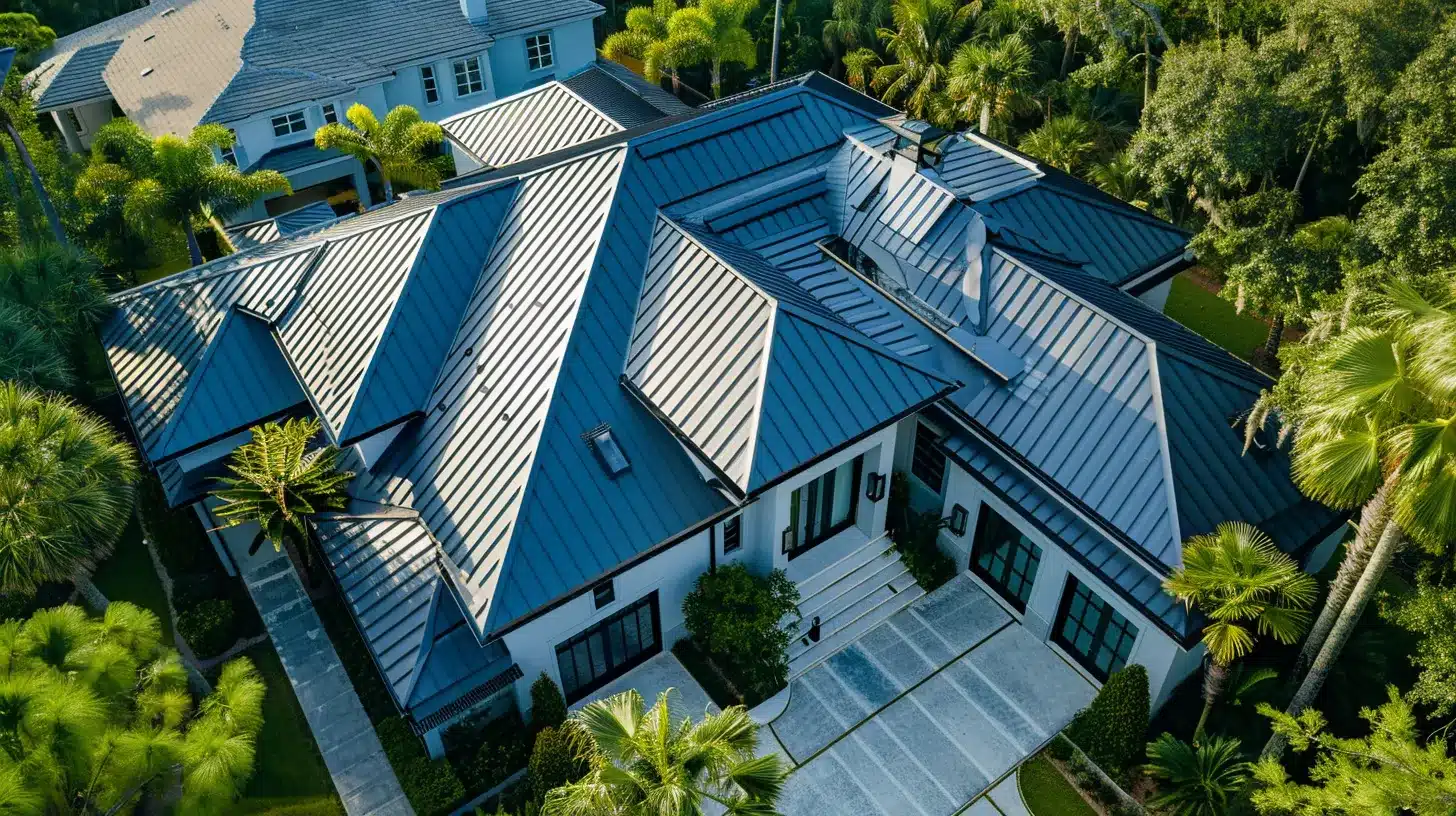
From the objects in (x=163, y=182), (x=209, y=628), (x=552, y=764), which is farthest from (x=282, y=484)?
(x=163, y=182)

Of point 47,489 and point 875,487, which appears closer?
point 47,489

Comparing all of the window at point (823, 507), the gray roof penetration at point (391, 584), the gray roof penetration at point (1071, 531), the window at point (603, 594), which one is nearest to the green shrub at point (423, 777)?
the gray roof penetration at point (391, 584)

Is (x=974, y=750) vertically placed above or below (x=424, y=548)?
below

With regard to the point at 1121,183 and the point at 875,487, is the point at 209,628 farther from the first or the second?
the point at 1121,183

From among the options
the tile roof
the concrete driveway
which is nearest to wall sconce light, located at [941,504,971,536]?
the concrete driveway

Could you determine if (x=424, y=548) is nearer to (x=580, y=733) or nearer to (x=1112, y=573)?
(x=580, y=733)

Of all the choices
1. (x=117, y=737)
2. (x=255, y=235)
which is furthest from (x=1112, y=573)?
(x=255, y=235)

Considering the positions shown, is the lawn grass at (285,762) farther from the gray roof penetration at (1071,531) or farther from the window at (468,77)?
the window at (468,77)

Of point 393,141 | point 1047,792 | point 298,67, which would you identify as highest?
point 298,67
